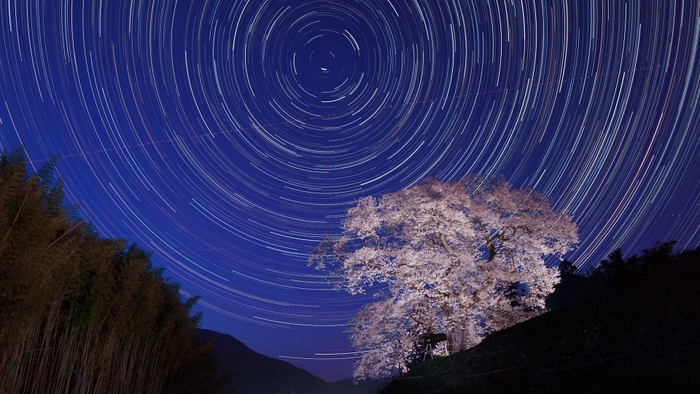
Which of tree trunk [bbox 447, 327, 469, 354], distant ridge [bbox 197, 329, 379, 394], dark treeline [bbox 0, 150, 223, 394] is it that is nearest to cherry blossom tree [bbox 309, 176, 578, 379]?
tree trunk [bbox 447, 327, 469, 354]

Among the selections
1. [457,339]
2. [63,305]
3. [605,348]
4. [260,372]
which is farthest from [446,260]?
[260,372]

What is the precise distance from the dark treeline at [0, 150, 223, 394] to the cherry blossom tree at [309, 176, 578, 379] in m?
7.36

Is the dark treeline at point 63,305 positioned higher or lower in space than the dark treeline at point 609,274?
lower

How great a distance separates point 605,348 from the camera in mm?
8180

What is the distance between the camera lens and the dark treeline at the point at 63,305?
5309mm

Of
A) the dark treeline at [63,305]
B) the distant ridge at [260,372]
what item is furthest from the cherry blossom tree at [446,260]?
the distant ridge at [260,372]

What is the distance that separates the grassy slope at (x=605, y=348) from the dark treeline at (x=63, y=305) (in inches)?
294

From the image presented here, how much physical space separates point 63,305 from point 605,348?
31.5ft

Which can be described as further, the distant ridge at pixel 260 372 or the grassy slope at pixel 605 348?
the distant ridge at pixel 260 372

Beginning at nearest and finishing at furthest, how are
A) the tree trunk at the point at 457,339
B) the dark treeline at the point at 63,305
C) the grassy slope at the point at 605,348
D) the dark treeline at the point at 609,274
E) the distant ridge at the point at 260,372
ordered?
the dark treeline at the point at 63,305
the grassy slope at the point at 605,348
the tree trunk at the point at 457,339
the dark treeline at the point at 609,274
the distant ridge at the point at 260,372

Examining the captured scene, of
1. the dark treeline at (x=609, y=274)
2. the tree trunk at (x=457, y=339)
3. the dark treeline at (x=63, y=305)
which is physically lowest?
the dark treeline at (x=63, y=305)

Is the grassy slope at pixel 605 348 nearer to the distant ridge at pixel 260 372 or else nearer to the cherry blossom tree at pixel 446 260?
the cherry blossom tree at pixel 446 260

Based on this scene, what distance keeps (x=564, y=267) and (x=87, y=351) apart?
5122 cm

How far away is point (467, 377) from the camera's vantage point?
36.2 feet
